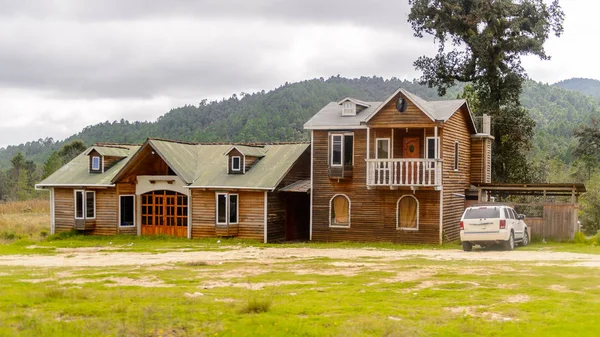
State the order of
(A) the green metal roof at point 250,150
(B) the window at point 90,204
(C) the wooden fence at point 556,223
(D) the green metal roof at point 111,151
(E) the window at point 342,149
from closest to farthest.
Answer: (C) the wooden fence at point 556,223 < (E) the window at point 342,149 < (A) the green metal roof at point 250,150 < (B) the window at point 90,204 < (D) the green metal roof at point 111,151

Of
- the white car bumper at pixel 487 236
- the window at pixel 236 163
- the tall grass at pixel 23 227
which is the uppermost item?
the window at pixel 236 163

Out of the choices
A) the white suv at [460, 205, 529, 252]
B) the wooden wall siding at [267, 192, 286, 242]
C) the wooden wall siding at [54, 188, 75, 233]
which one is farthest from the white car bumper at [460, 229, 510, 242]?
the wooden wall siding at [54, 188, 75, 233]

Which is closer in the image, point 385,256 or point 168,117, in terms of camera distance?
point 385,256

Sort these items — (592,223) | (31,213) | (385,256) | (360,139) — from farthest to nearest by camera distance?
1. (31,213)
2. (592,223)
3. (360,139)
4. (385,256)

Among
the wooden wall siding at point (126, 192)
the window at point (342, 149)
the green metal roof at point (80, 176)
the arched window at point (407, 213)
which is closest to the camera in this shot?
the arched window at point (407, 213)

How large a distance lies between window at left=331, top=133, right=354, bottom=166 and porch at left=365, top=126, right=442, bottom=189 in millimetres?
1139

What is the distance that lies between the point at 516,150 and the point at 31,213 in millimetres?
39784

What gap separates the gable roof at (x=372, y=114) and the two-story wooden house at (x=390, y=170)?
0.05m

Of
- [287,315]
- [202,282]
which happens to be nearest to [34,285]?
[202,282]

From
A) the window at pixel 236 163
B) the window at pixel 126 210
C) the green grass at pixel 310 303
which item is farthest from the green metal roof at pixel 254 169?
the green grass at pixel 310 303

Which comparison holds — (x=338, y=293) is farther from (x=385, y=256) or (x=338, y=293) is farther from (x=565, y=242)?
(x=565, y=242)

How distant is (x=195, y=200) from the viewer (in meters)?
36.0

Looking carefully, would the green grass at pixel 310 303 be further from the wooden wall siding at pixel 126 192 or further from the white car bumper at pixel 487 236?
the wooden wall siding at pixel 126 192

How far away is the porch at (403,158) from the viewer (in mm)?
31188
